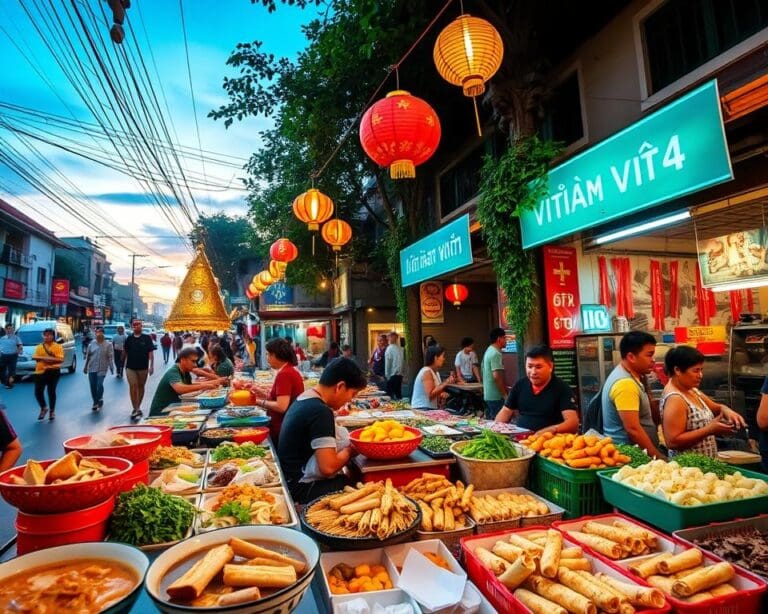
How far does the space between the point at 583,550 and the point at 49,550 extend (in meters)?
2.36

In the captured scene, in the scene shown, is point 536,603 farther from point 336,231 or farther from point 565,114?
point 336,231

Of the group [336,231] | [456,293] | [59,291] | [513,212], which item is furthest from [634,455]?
[59,291]

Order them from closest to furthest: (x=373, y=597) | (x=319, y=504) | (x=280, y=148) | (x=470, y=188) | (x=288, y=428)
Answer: (x=373, y=597) → (x=319, y=504) → (x=288, y=428) → (x=470, y=188) → (x=280, y=148)

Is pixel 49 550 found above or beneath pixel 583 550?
above

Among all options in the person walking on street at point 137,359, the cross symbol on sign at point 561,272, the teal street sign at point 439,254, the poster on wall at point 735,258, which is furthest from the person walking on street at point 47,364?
the poster on wall at point 735,258

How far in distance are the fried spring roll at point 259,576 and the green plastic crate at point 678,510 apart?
1.95 metres

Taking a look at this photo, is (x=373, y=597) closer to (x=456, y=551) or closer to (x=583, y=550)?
(x=456, y=551)

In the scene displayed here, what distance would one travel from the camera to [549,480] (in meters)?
2.93

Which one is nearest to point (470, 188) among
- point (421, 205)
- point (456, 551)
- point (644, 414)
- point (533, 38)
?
point (421, 205)

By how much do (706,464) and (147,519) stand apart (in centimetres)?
327

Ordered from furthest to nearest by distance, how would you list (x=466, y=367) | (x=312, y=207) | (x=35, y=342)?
(x=35, y=342)
(x=466, y=367)
(x=312, y=207)

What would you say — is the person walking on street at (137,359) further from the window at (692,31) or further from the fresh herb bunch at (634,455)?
the window at (692,31)

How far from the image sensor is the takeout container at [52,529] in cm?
176

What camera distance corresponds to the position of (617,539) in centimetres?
218
